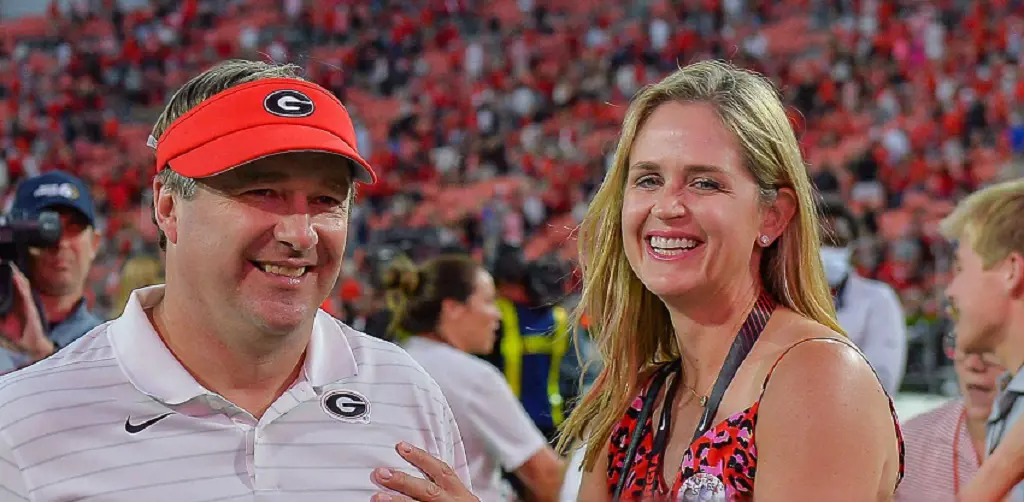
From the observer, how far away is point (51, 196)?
12.9 ft

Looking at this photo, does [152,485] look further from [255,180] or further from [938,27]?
[938,27]

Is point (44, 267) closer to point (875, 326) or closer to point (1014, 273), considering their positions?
point (1014, 273)

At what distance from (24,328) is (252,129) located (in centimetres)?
178

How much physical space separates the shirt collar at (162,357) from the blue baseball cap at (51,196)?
2115mm

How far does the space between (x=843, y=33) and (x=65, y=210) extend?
17952 millimetres

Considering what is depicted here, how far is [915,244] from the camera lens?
44.4 ft

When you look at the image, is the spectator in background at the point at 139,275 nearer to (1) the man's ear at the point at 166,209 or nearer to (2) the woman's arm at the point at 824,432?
(1) the man's ear at the point at 166,209

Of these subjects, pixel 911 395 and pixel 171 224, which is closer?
→ pixel 171 224

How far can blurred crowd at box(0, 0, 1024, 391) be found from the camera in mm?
16078

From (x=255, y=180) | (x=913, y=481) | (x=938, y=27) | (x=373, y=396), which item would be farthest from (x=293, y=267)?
(x=938, y=27)

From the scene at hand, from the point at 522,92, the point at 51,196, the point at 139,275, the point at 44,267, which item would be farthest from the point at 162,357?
the point at 522,92

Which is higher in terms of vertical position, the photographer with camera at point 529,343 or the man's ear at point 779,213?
the man's ear at point 779,213

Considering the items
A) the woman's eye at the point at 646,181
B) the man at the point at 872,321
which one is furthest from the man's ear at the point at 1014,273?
the man at the point at 872,321

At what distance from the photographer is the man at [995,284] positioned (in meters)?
2.63
